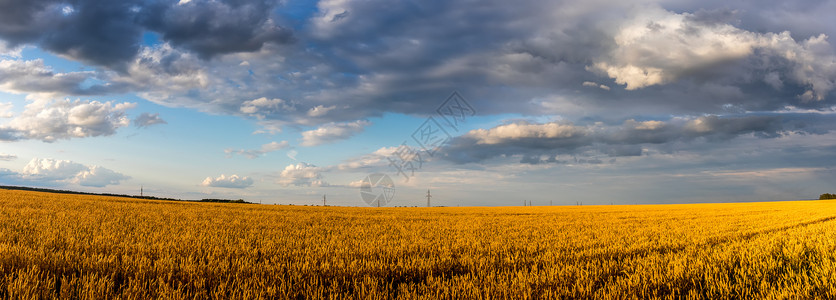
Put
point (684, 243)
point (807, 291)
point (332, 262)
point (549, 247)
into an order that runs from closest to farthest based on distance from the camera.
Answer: point (807, 291) < point (332, 262) < point (549, 247) < point (684, 243)

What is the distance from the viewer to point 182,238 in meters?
10.8

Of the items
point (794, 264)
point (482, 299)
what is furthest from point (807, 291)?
point (482, 299)

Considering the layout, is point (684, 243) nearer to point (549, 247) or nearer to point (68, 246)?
point (549, 247)

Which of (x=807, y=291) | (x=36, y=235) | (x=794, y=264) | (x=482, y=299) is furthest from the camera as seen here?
(x=36, y=235)

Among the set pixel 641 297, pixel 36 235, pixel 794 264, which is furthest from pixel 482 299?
pixel 36 235

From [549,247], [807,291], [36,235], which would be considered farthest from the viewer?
[36,235]

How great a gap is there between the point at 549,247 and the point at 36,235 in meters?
12.6

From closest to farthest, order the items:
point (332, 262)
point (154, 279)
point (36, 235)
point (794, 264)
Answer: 1. point (154, 279)
2. point (332, 262)
3. point (794, 264)
4. point (36, 235)

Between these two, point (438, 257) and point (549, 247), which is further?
point (549, 247)

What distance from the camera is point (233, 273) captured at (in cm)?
661

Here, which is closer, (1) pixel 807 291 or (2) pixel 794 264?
(1) pixel 807 291

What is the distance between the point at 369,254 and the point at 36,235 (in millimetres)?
8800

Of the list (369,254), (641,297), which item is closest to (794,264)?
(641,297)

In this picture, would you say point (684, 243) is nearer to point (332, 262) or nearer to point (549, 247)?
point (549, 247)
